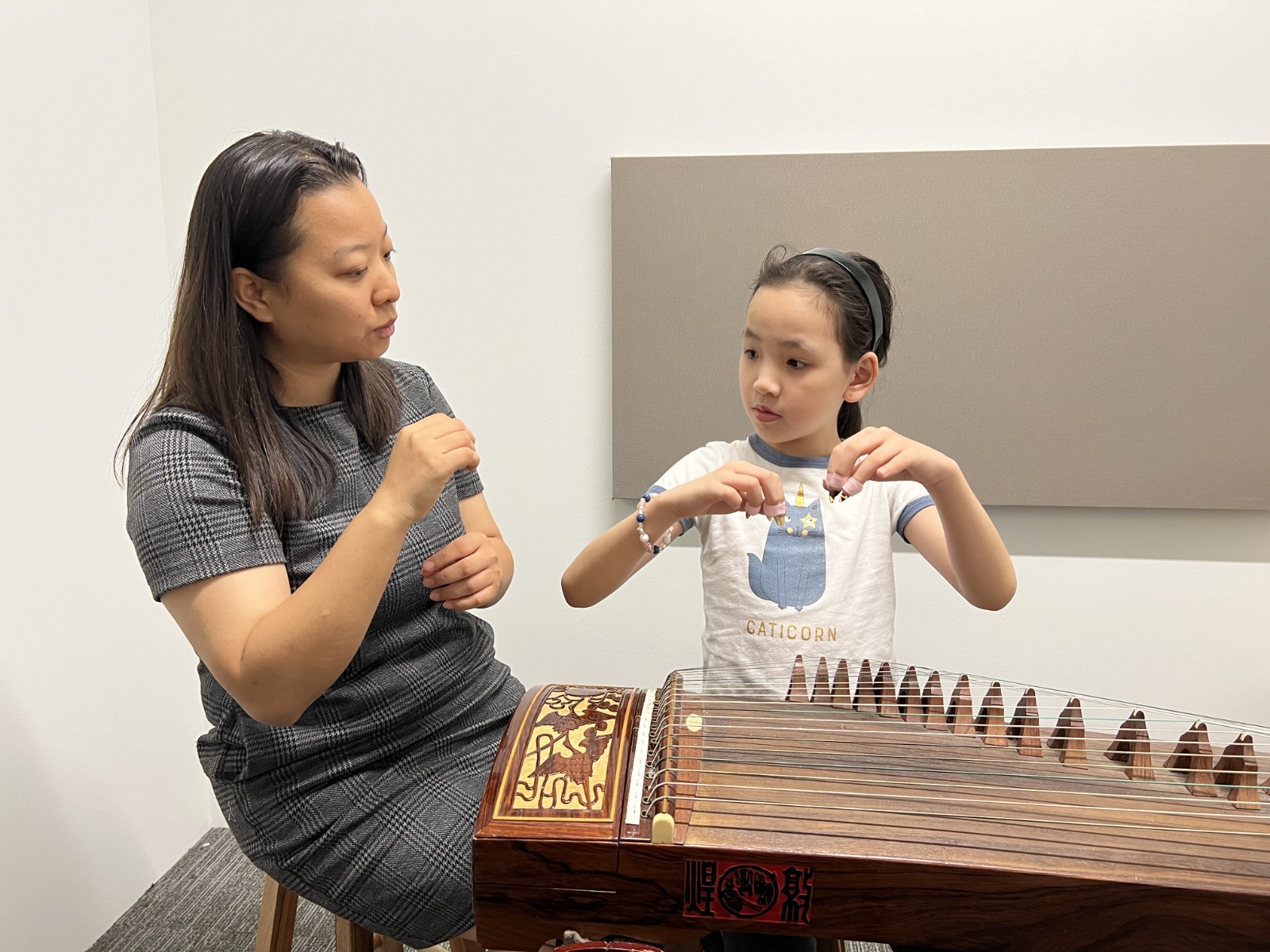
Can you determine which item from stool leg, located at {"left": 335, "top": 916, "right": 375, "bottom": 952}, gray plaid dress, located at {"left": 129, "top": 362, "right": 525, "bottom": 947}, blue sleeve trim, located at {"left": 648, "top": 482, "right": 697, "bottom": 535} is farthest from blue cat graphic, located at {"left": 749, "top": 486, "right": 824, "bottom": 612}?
stool leg, located at {"left": 335, "top": 916, "right": 375, "bottom": 952}

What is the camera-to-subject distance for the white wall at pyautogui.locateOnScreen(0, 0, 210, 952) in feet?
5.63

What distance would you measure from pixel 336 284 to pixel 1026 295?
1549 millimetres

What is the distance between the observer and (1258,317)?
2004 mm

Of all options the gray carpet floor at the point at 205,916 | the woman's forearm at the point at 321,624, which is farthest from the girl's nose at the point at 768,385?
the gray carpet floor at the point at 205,916

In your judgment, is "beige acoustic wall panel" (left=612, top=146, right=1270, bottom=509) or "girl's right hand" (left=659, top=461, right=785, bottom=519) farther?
"beige acoustic wall panel" (left=612, top=146, right=1270, bottom=509)

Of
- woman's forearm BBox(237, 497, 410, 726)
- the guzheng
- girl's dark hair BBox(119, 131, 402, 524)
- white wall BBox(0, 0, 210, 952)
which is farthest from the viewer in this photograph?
white wall BBox(0, 0, 210, 952)

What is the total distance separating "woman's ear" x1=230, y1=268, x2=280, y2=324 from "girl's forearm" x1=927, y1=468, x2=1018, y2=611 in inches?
36.1

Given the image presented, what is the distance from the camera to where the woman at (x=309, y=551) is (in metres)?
1.04

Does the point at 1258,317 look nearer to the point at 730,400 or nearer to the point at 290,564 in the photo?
the point at 730,400

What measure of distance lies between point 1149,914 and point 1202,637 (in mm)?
1597

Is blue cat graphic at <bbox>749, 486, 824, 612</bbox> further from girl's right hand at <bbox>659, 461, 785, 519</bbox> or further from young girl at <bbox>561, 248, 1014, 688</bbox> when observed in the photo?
girl's right hand at <bbox>659, 461, 785, 519</bbox>

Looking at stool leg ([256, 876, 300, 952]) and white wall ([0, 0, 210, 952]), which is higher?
white wall ([0, 0, 210, 952])

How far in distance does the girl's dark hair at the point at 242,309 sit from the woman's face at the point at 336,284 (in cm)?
2

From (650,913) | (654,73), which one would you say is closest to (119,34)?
(654,73)
